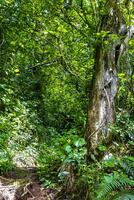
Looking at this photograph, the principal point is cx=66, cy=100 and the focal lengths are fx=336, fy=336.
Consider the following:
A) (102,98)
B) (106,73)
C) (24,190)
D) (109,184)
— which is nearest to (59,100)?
(106,73)

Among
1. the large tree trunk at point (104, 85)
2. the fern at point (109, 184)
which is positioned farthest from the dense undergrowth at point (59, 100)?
the large tree trunk at point (104, 85)

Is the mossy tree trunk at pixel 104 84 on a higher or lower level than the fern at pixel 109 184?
higher

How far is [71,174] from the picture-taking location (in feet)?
16.1

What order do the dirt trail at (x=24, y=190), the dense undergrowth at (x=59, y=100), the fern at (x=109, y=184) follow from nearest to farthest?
the fern at (x=109, y=184) < the dirt trail at (x=24, y=190) < the dense undergrowth at (x=59, y=100)

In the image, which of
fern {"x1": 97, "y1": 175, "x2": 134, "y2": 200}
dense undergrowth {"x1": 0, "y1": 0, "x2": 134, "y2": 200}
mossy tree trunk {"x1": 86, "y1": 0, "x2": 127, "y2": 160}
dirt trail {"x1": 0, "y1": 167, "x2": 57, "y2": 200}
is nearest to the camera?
fern {"x1": 97, "y1": 175, "x2": 134, "y2": 200}

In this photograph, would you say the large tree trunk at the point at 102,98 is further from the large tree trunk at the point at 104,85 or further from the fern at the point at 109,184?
the fern at the point at 109,184

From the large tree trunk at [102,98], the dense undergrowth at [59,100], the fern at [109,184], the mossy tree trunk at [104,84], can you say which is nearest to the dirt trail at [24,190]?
the dense undergrowth at [59,100]

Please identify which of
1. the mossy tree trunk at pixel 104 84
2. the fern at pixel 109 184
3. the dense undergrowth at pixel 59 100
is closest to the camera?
the fern at pixel 109 184

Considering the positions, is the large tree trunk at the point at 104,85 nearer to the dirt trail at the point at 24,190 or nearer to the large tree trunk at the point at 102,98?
the large tree trunk at the point at 102,98

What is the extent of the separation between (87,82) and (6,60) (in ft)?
8.02

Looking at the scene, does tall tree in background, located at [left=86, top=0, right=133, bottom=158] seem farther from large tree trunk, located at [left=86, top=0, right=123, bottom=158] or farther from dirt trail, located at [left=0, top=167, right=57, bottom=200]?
dirt trail, located at [left=0, top=167, right=57, bottom=200]

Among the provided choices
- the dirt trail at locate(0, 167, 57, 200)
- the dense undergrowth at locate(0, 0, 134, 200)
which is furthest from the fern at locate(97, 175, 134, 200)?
the dirt trail at locate(0, 167, 57, 200)

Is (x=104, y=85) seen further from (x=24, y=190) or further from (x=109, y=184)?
(x=109, y=184)

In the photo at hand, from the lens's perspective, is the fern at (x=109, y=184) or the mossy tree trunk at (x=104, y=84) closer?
the fern at (x=109, y=184)
